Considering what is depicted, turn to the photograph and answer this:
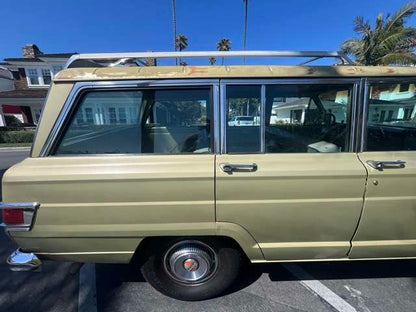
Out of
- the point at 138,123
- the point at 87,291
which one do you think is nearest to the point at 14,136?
the point at 87,291

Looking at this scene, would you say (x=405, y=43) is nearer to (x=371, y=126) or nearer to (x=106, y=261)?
(x=371, y=126)

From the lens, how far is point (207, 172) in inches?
70.0

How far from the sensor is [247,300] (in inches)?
85.5

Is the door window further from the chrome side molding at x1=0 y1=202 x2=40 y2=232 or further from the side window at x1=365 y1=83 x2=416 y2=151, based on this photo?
the chrome side molding at x1=0 y1=202 x2=40 y2=232

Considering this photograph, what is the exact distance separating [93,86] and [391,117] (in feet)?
8.83

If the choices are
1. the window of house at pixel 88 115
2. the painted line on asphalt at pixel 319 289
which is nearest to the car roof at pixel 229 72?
A: the window of house at pixel 88 115

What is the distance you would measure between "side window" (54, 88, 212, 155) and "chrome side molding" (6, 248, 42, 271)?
34.7 inches

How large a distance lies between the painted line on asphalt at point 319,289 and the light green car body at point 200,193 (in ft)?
2.13

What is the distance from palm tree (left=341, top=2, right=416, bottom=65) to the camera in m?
11.4

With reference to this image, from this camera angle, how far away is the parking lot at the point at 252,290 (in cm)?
210

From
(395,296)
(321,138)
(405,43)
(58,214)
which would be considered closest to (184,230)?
(58,214)

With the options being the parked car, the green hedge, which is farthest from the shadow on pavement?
the green hedge

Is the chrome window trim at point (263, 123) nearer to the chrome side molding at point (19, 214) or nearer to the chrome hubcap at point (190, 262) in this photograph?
the chrome hubcap at point (190, 262)

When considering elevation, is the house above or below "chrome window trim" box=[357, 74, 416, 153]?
above
